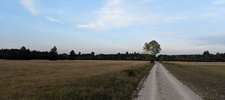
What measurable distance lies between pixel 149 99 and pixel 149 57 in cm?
10848

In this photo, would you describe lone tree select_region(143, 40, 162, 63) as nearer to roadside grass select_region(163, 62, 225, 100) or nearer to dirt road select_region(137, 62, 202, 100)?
roadside grass select_region(163, 62, 225, 100)

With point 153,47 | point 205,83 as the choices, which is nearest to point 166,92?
point 205,83

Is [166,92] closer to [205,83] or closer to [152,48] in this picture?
[205,83]

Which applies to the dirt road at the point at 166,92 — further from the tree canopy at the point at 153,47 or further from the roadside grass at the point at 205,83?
the tree canopy at the point at 153,47

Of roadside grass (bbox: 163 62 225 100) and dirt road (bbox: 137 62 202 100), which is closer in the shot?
dirt road (bbox: 137 62 202 100)

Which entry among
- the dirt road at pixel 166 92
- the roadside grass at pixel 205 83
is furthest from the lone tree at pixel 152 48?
the dirt road at pixel 166 92

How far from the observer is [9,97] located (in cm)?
1321

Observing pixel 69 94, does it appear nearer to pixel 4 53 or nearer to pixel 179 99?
pixel 179 99

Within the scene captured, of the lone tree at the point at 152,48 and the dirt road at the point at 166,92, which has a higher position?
the lone tree at the point at 152,48

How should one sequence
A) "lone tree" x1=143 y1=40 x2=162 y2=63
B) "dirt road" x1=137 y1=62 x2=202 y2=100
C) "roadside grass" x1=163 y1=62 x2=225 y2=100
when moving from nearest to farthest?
1. "dirt road" x1=137 y1=62 x2=202 y2=100
2. "roadside grass" x1=163 y1=62 x2=225 y2=100
3. "lone tree" x1=143 y1=40 x2=162 y2=63

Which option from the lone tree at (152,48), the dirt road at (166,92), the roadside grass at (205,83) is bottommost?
the roadside grass at (205,83)

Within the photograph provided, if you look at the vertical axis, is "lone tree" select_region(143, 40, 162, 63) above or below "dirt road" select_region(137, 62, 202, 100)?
above

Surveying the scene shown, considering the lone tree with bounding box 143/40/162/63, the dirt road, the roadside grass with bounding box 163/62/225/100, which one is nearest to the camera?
the dirt road

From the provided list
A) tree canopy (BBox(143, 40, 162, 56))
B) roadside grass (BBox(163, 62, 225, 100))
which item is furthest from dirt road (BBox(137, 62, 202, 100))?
tree canopy (BBox(143, 40, 162, 56))
